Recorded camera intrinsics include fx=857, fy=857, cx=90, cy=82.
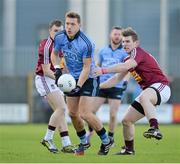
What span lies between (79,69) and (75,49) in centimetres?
37

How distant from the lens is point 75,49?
14.5m

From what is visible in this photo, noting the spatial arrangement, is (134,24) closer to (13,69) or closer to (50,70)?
(13,69)

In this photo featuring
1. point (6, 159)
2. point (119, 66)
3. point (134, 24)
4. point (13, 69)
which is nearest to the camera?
point (6, 159)

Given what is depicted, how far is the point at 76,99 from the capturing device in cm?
1484

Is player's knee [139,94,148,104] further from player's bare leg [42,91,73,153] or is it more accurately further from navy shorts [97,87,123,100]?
navy shorts [97,87,123,100]

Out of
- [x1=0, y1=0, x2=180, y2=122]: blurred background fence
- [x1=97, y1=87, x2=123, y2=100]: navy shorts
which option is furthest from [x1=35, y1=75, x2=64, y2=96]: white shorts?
[x1=0, y1=0, x2=180, y2=122]: blurred background fence

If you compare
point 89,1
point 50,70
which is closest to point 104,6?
point 89,1

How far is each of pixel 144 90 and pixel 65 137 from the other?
1951mm

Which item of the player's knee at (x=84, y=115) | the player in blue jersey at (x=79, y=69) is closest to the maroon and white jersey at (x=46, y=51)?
the player in blue jersey at (x=79, y=69)

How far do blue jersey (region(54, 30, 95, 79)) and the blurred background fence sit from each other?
17.0 meters

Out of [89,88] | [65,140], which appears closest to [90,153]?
[65,140]

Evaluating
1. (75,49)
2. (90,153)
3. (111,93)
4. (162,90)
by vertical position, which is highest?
(75,49)

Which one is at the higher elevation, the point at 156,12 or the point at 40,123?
the point at 156,12

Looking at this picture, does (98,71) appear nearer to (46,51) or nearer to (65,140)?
(46,51)
